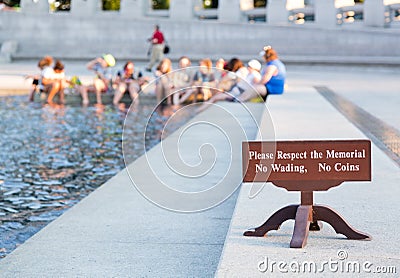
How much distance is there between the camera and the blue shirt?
17.3m

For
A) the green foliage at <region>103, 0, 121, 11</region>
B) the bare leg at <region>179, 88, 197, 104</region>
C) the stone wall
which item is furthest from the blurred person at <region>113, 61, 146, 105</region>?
the green foliage at <region>103, 0, 121, 11</region>

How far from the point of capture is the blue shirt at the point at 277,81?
1731 centimetres

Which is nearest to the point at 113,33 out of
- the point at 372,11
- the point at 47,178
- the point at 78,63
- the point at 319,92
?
the point at 78,63

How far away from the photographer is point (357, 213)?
6461mm

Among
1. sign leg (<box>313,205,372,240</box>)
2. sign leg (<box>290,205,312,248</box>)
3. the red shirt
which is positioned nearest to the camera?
sign leg (<box>290,205,312,248</box>)

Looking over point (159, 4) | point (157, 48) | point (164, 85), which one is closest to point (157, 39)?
point (157, 48)

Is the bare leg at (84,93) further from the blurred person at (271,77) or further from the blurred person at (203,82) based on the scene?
the blurred person at (271,77)

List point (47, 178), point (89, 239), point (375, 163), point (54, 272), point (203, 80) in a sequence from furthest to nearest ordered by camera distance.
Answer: point (203, 80), point (47, 178), point (375, 163), point (89, 239), point (54, 272)

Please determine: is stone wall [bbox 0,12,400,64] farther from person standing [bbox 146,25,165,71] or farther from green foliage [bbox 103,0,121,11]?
green foliage [bbox 103,0,121,11]

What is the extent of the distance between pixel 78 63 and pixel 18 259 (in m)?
27.6

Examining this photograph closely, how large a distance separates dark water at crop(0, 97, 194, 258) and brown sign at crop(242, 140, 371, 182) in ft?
7.37

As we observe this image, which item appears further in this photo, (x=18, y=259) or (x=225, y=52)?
(x=225, y=52)

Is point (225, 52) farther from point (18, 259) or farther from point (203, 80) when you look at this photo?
point (18, 259)

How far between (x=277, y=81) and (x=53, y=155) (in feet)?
23.1
